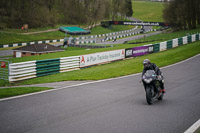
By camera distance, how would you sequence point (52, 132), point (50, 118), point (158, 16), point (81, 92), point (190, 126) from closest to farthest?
point (52, 132), point (190, 126), point (50, 118), point (81, 92), point (158, 16)

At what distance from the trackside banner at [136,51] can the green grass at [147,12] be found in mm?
103863

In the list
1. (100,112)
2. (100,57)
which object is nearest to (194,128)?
(100,112)

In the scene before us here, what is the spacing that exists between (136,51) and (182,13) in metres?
39.6

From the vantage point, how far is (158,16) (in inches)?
5551

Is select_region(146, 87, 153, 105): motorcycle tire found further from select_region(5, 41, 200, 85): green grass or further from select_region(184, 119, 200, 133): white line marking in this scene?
select_region(5, 41, 200, 85): green grass

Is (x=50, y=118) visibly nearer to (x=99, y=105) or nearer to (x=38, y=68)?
(x=99, y=105)

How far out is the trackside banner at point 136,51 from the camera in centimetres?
2972

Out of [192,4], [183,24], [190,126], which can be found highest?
[192,4]

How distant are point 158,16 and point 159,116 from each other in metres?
138

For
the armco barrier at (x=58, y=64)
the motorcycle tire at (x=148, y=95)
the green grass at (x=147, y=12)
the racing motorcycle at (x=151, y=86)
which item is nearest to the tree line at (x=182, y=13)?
the armco barrier at (x=58, y=64)

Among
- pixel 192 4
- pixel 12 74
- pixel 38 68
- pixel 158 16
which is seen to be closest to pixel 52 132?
pixel 12 74

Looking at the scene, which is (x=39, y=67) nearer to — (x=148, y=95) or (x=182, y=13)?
(x=148, y=95)

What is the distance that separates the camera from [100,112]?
31.0 feet

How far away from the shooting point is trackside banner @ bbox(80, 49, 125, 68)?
2402 centimetres
